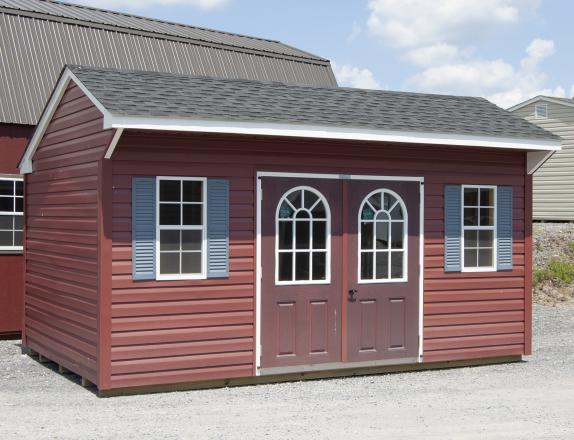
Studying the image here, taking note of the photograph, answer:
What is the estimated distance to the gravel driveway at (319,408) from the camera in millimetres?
7984

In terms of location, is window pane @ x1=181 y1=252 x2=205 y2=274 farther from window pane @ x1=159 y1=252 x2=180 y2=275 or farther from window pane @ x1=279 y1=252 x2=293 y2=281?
window pane @ x1=279 y1=252 x2=293 y2=281

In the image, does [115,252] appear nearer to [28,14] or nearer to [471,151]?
[471,151]

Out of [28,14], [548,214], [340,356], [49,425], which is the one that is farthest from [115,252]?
[548,214]

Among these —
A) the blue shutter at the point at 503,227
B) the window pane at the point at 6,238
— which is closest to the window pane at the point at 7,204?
the window pane at the point at 6,238

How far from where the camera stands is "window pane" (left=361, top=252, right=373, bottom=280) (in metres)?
10.9

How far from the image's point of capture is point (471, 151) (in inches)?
451

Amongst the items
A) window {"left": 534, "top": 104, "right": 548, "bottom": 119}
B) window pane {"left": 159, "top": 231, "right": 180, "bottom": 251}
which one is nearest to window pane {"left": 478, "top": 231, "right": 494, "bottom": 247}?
window pane {"left": 159, "top": 231, "right": 180, "bottom": 251}

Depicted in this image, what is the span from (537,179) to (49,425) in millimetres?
21379

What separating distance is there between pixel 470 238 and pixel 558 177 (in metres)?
15.9

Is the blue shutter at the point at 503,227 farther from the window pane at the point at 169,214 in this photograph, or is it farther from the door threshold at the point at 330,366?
the window pane at the point at 169,214

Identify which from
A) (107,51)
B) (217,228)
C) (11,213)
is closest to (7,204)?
(11,213)

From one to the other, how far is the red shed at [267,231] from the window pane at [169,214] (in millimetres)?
16

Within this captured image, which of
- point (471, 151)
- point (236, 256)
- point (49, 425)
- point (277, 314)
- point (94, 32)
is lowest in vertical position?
point (49, 425)

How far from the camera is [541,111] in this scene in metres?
27.3
